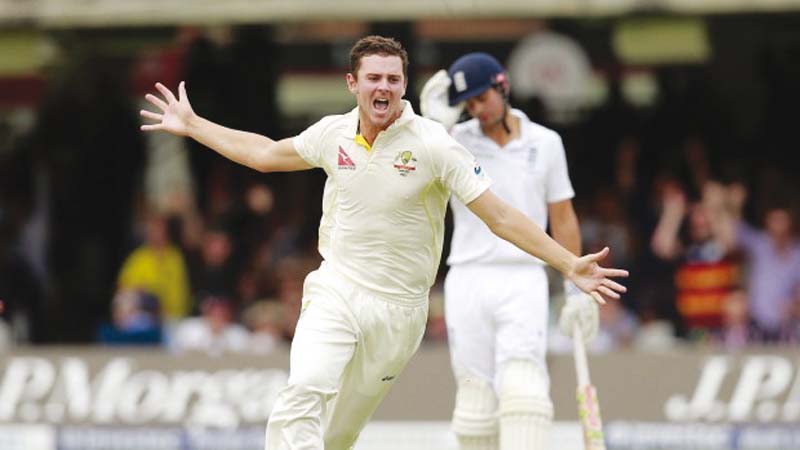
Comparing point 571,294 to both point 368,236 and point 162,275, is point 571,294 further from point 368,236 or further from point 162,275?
point 162,275

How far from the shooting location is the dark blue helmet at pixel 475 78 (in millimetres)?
8328

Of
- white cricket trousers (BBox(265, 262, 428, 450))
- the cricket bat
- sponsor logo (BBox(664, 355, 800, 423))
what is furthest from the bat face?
sponsor logo (BBox(664, 355, 800, 423))

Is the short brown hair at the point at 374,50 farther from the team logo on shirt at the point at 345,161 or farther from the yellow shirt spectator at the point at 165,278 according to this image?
the yellow shirt spectator at the point at 165,278

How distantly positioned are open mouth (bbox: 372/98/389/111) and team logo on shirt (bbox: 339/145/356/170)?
251 mm

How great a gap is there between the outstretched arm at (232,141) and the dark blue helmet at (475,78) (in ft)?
3.45

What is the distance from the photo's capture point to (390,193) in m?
7.30

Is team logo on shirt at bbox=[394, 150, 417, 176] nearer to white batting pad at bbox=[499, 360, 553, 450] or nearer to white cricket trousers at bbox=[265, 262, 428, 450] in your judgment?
white cricket trousers at bbox=[265, 262, 428, 450]

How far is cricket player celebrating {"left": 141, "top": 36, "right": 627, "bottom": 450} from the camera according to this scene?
282 inches

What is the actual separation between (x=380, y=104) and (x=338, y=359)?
98cm

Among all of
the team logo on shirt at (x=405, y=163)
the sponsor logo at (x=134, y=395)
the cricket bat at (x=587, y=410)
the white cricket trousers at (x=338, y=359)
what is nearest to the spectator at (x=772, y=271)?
the sponsor logo at (x=134, y=395)

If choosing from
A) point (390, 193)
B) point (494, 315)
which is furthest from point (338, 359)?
point (494, 315)

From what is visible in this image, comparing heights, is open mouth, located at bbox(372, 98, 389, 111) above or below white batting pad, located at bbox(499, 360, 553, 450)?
above

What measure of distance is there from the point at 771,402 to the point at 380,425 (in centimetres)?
239

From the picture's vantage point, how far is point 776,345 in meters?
12.4
